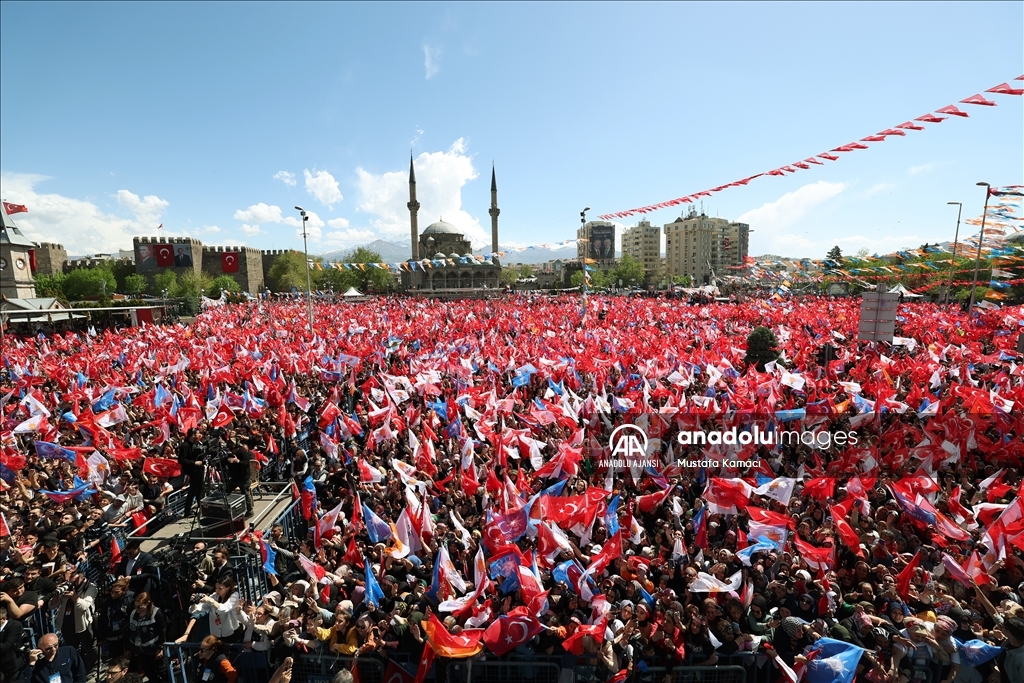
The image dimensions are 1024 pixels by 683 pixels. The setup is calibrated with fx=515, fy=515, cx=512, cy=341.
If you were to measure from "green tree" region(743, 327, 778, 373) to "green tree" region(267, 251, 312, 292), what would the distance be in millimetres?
79517

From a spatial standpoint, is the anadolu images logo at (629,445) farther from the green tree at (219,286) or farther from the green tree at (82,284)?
the green tree at (82,284)

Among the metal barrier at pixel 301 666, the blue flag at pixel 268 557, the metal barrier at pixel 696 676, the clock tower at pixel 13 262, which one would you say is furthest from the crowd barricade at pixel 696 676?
the clock tower at pixel 13 262

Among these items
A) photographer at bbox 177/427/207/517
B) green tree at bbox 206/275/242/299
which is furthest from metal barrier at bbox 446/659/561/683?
green tree at bbox 206/275/242/299

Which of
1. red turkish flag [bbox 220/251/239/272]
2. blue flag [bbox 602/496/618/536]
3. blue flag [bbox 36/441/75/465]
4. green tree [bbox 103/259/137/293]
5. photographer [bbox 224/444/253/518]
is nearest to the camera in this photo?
blue flag [bbox 602/496/618/536]

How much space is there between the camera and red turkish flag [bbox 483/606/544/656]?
4.78 m

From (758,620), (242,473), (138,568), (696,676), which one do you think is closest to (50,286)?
(242,473)

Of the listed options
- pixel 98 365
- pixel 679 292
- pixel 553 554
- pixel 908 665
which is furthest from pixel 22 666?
pixel 679 292

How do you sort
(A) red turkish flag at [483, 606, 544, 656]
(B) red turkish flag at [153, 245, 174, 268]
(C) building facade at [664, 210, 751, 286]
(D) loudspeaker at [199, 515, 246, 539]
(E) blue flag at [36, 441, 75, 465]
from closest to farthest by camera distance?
1. (A) red turkish flag at [483, 606, 544, 656]
2. (D) loudspeaker at [199, 515, 246, 539]
3. (E) blue flag at [36, 441, 75, 465]
4. (B) red turkish flag at [153, 245, 174, 268]
5. (C) building facade at [664, 210, 751, 286]

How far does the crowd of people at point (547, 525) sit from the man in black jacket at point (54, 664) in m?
0.02

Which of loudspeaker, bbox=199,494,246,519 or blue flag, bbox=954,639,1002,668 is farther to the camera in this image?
loudspeaker, bbox=199,494,246,519

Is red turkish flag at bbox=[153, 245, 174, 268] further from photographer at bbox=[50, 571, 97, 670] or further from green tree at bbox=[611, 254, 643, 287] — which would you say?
photographer at bbox=[50, 571, 97, 670]

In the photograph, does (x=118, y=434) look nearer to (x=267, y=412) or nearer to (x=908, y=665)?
(x=267, y=412)

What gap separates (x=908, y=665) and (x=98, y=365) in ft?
68.7

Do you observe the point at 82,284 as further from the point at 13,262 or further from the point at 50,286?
the point at 13,262
